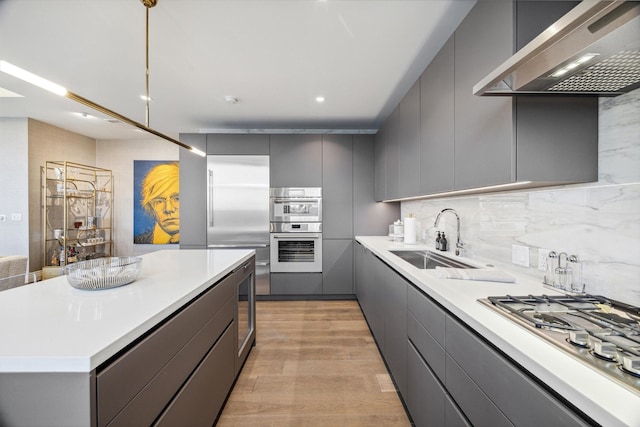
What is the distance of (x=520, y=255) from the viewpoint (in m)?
1.54

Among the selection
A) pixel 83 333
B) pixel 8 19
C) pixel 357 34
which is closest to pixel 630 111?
pixel 357 34

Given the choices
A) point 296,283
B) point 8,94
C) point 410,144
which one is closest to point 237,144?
point 296,283

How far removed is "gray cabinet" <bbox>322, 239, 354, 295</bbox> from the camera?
379 centimetres

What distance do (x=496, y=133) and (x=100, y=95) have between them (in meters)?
3.79

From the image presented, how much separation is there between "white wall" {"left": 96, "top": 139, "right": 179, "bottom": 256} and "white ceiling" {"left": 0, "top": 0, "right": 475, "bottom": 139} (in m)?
1.63

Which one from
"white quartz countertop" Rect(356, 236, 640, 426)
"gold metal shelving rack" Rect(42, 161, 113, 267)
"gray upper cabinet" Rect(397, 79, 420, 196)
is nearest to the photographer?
"white quartz countertop" Rect(356, 236, 640, 426)

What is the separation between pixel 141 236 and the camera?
508 cm

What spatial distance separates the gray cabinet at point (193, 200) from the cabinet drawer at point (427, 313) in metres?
3.10

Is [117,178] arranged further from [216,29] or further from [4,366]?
[4,366]

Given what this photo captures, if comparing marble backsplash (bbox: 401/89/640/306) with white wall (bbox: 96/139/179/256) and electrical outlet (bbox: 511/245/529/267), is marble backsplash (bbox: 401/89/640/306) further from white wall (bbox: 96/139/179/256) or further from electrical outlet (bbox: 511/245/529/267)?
white wall (bbox: 96/139/179/256)

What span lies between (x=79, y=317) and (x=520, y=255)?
2.08 m

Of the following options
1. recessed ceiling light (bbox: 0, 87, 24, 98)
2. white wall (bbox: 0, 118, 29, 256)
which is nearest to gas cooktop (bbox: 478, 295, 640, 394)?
recessed ceiling light (bbox: 0, 87, 24, 98)

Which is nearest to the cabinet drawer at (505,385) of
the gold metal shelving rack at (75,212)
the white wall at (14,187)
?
the gold metal shelving rack at (75,212)

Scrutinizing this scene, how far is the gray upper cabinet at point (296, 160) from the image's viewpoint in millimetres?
3732
